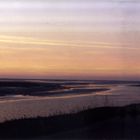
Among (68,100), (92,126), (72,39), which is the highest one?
(72,39)

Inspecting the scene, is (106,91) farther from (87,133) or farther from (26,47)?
(26,47)

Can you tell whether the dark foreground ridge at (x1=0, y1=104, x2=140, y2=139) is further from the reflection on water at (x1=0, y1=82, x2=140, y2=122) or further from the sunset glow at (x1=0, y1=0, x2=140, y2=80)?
the sunset glow at (x1=0, y1=0, x2=140, y2=80)

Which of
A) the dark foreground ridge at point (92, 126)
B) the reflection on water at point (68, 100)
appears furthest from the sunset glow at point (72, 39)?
the dark foreground ridge at point (92, 126)

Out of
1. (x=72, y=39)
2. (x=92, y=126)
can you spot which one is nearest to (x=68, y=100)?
(x=92, y=126)

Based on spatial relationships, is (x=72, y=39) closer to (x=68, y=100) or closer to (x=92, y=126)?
(x=68, y=100)

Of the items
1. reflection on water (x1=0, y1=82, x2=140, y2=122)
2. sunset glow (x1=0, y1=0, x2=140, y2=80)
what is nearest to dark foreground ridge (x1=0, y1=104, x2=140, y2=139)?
reflection on water (x1=0, y1=82, x2=140, y2=122)

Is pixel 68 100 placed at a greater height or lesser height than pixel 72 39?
lesser

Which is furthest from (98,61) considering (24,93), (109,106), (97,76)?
(24,93)
